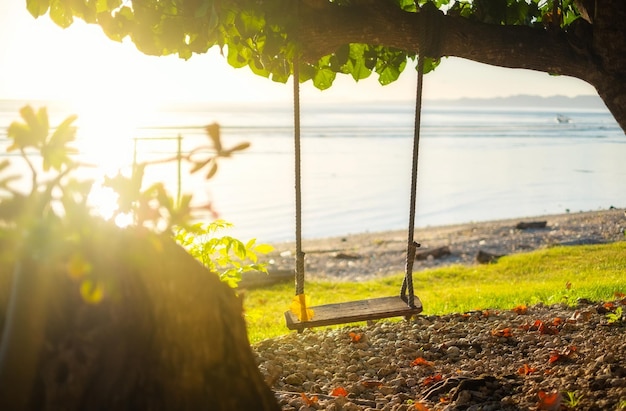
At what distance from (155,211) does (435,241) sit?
14.4 m

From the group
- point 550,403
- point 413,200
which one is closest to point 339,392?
point 550,403

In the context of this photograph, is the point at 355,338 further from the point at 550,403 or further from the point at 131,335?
the point at 131,335

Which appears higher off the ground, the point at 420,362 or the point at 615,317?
the point at 615,317

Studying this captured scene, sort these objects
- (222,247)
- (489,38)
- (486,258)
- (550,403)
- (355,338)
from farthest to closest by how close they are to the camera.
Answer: (486,258) < (355,338) < (222,247) < (489,38) < (550,403)

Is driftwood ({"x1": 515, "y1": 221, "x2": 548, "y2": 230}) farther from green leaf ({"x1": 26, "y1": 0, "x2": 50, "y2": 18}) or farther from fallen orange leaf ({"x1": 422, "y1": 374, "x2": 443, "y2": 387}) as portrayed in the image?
green leaf ({"x1": 26, "y1": 0, "x2": 50, "y2": 18})

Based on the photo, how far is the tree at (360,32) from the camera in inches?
137

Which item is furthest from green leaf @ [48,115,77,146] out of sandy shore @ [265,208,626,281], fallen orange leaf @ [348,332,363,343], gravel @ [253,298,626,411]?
sandy shore @ [265,208,626,281]

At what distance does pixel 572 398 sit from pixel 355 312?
1758mm

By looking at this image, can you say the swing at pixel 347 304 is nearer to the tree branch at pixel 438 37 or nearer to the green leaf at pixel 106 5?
the tree branch at pixel 438 37

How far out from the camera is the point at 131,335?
1443mm

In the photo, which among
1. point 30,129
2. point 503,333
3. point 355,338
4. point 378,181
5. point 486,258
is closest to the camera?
point 30,129

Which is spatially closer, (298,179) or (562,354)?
(562,354)

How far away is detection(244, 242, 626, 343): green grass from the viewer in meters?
6.68

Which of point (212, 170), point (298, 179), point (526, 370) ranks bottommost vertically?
point (526, 370)
